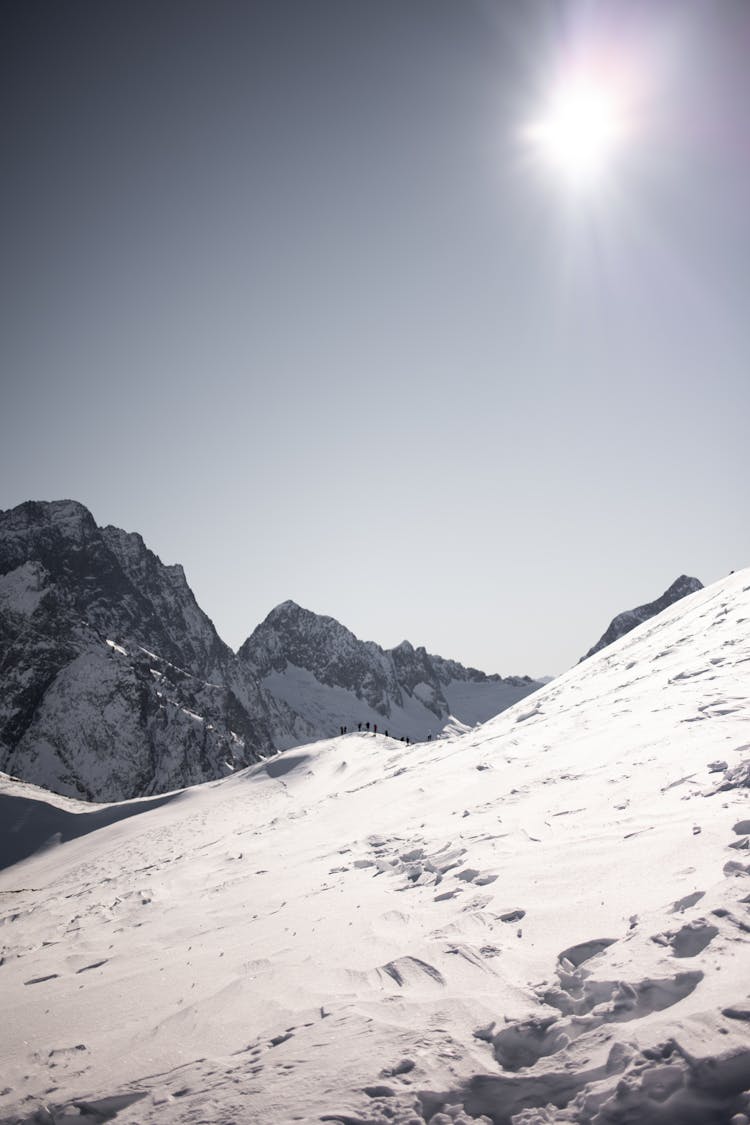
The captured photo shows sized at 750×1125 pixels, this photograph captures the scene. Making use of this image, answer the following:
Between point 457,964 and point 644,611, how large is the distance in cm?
17344

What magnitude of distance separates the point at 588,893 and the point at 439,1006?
1745 mm

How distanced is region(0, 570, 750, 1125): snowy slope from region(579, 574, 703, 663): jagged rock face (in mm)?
146564

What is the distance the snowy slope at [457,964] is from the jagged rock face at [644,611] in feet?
481

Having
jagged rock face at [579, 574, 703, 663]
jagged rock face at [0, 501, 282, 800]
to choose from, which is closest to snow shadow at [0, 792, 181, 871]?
jagged rock face at [0, 501, 282, 800]

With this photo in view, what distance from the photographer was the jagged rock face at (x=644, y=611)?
148m

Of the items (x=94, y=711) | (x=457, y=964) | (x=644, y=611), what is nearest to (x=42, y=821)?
(x=457, y=964)

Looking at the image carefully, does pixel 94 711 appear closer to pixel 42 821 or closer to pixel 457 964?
pixel 42 821

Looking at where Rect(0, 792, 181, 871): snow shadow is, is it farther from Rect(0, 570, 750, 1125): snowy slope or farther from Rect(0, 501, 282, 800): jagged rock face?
Rect(0, 501, 282, 800): jagged rock face

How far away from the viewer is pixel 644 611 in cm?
16100

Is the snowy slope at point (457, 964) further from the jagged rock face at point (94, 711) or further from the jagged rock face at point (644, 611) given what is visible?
the jagged rock face at point (644, 611)

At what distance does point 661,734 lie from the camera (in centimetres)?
911

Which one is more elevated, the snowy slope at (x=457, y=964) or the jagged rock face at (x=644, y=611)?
the jagged rock face at (x=644, y=611)

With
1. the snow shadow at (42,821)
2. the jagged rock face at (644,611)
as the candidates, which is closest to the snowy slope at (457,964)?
the snow shadow at (42,821)

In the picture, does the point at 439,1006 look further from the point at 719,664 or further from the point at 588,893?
the point at 719,664
